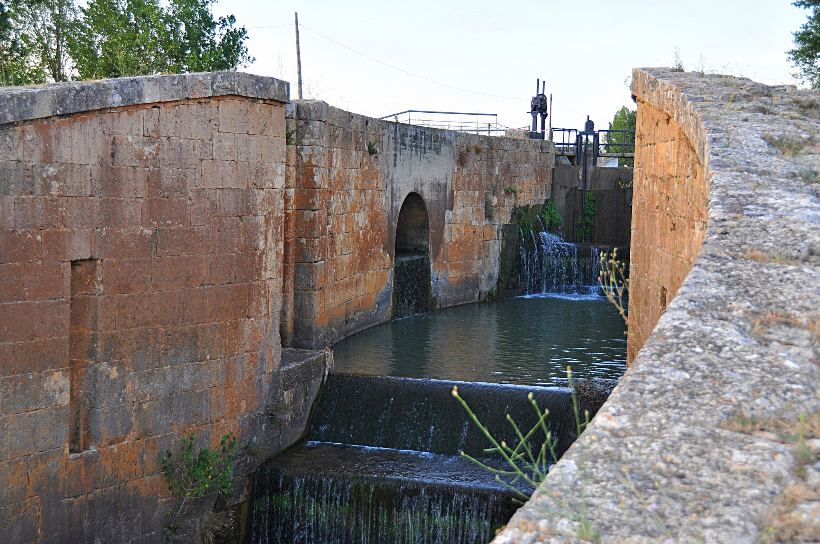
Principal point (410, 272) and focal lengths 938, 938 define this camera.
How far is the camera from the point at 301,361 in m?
8.80

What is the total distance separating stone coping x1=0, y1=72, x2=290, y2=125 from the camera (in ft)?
19.7

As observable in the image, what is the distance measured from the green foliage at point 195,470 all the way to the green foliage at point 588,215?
43.6 feet

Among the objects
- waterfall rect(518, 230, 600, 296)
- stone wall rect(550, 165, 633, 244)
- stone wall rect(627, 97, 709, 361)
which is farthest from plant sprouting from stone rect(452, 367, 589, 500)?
stone wall rect(550, 165, 633, 244)

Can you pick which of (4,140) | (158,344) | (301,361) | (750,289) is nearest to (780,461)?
(750,289)

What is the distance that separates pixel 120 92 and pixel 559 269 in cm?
1250

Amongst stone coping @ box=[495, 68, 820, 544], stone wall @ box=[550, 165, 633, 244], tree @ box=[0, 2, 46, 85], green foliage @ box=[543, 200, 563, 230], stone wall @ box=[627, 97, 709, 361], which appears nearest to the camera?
stone coping @ box=[495, 68, 820, 544]

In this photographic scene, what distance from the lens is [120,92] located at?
260 inches

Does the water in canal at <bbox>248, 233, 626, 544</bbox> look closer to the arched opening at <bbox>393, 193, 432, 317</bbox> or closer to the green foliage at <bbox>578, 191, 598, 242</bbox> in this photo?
the arched opening at <bbox>393, 193, 432, 317</bbox>

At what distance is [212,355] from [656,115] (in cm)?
397

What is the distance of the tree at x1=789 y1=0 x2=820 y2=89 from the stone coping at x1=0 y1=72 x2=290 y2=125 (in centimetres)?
1379

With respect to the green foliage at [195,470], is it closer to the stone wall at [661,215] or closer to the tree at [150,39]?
the stone wall at [661,215]

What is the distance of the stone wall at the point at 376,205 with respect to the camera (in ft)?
36.3

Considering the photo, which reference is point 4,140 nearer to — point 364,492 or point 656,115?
point 364,492

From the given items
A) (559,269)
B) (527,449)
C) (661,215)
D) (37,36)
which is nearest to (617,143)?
(559,269)
